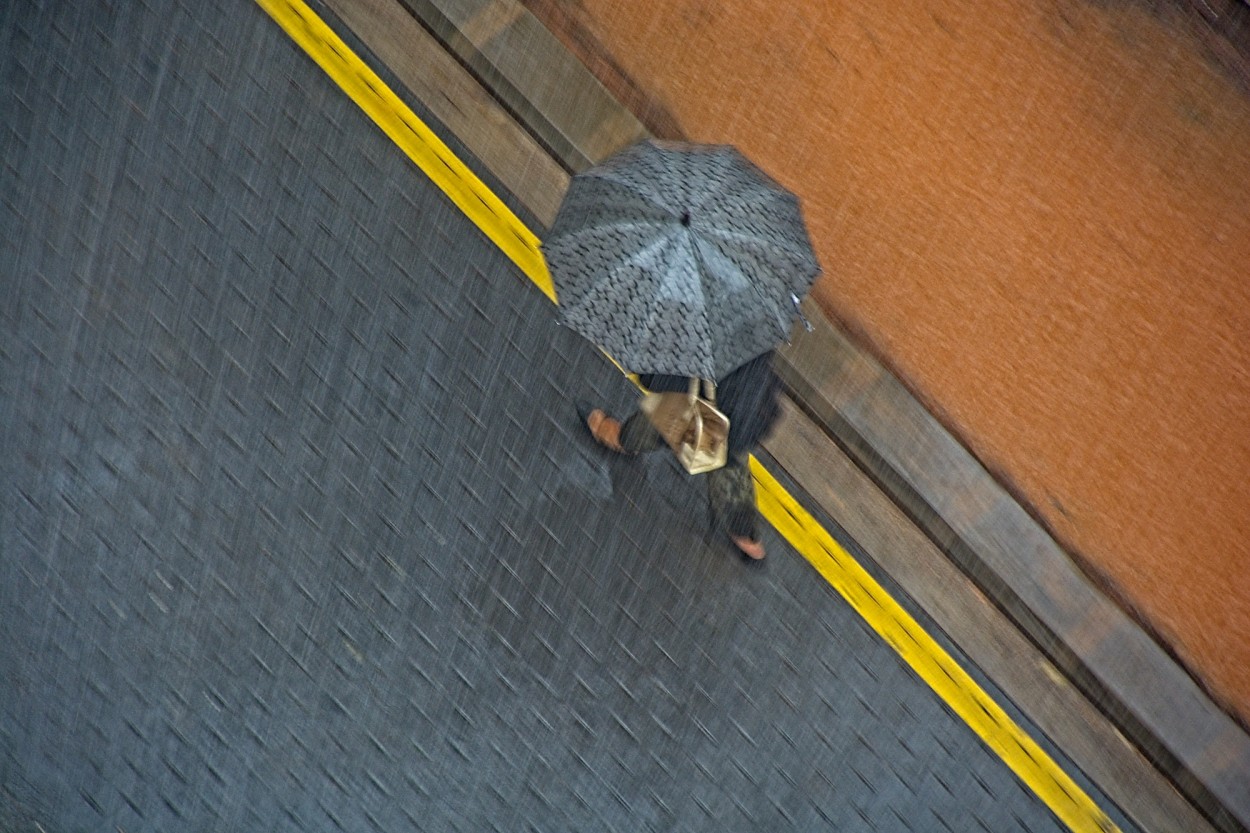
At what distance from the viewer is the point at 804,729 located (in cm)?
574

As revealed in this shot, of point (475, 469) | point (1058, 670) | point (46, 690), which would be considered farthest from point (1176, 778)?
point (46, 690)

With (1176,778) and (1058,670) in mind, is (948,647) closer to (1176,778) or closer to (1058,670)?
(1058,670)

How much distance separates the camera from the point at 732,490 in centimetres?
569

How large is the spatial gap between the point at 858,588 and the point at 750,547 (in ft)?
1.59

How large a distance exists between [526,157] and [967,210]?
6.11 feet

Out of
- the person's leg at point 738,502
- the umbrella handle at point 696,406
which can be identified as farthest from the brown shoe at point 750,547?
the umbrella handle at point 696,406

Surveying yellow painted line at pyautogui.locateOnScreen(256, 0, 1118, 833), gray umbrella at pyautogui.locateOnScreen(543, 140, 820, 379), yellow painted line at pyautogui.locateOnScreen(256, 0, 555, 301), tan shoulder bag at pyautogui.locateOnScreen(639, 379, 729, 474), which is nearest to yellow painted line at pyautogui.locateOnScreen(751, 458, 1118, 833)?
yellow painted line at pyautogui.locateOnScreen(256, 0, 1118, 833)

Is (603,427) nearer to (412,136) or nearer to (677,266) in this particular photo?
(677,266)

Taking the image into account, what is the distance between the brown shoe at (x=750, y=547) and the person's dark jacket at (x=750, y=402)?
355 mm

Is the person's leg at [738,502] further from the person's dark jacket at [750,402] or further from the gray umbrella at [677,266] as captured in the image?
the gray umbrella at [677,266]

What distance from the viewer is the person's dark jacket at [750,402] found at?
5.71 meters

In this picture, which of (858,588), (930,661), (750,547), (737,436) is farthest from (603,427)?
(930,661)

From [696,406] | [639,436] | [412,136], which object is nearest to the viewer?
[696,406]

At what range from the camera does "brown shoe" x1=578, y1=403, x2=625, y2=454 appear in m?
5.68
